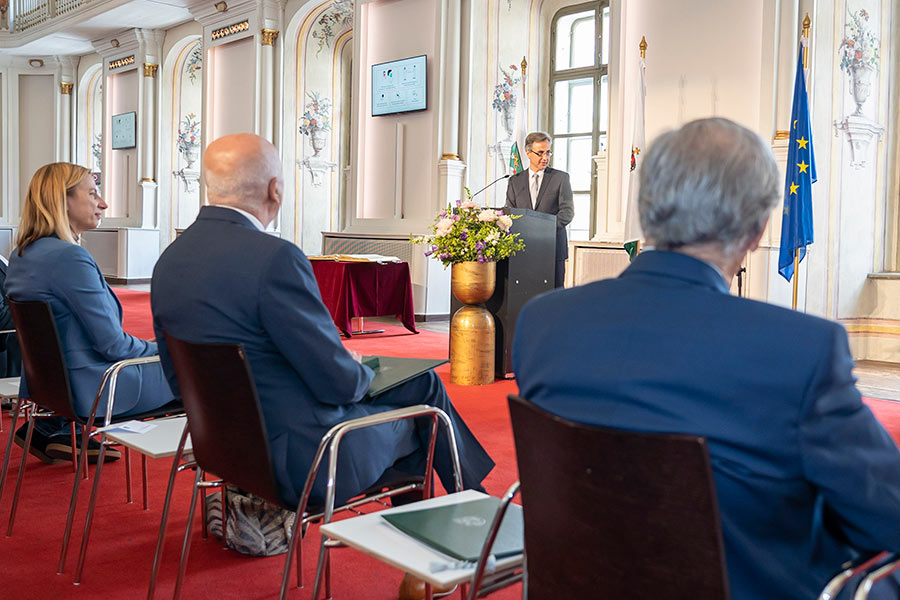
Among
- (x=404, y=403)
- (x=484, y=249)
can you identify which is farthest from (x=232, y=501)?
(x=484, y=249)

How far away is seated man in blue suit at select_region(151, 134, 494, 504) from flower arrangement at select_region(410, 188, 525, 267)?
10.6 ft

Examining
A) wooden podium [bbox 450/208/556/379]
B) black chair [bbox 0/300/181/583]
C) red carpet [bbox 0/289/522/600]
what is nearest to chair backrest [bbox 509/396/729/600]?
red carpet [bbox 0/289/522/600]

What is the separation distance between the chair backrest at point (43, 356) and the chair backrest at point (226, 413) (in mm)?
845

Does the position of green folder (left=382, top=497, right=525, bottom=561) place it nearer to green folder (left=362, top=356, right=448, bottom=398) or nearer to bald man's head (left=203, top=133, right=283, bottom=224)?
green folder (left=362, top=356, right=448, bottom=398)

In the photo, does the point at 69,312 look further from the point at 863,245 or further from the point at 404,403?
the point at 863,245

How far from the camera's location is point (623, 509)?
1120 mm

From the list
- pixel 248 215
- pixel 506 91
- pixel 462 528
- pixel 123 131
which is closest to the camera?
pixel 462 528

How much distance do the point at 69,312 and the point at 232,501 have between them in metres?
0.87

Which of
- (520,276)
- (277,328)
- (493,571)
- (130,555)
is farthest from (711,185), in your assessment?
(520,276)

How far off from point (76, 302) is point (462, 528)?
1892 mm

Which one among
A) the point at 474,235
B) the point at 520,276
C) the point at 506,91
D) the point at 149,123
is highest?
the point at 149,123

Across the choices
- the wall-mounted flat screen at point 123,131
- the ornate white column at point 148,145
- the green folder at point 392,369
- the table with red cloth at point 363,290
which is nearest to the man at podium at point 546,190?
the table with red cloth at point 363,290

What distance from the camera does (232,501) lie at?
9.12ft

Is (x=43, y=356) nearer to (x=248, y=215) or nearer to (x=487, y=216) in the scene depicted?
(x=248, y=215)
